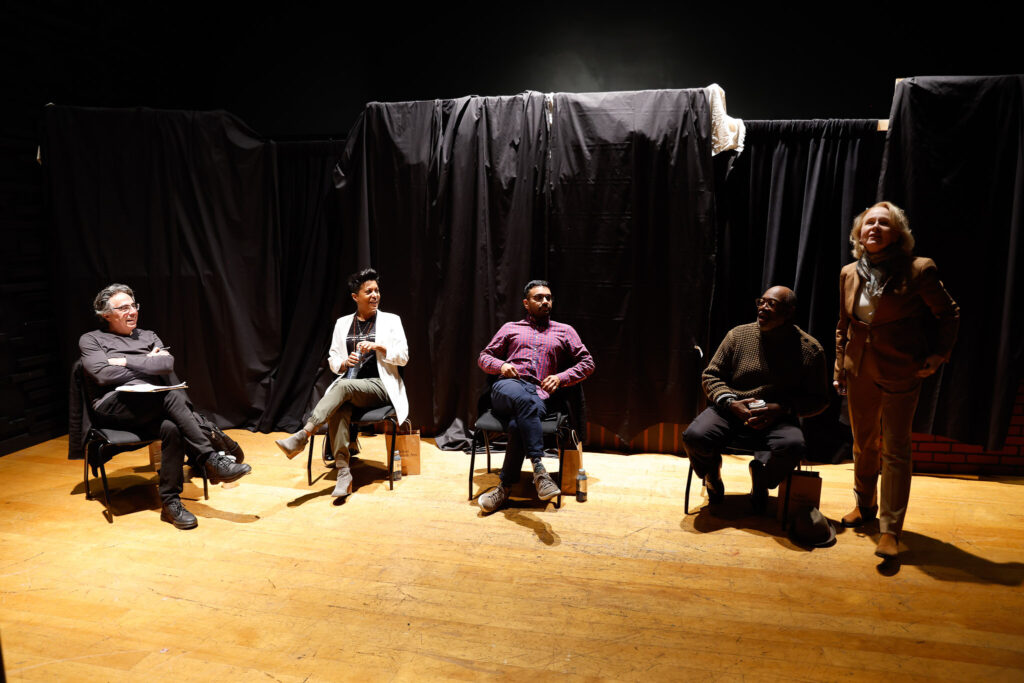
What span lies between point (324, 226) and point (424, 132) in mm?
1103

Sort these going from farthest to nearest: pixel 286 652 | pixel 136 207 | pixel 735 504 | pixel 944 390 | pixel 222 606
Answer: pixel 136 207
pixel 944 390
pixel 735 504
pixel 222 606
pixel 286 652

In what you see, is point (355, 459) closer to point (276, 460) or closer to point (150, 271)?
point (276, 460)

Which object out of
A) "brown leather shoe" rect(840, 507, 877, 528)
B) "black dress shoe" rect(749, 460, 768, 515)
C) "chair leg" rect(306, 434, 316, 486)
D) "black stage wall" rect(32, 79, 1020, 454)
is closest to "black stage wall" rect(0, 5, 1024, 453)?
"black stage wall" rect(32, 79, 1020, 454)

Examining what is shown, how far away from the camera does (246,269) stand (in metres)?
5.20

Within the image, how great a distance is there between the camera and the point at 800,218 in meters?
4.40

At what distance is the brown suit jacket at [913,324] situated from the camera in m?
3.04

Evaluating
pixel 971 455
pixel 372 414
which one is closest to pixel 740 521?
pixel 971 455

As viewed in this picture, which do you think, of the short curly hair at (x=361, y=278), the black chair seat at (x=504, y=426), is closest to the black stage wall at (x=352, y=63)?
the short curly hair at (x=361, y=278)

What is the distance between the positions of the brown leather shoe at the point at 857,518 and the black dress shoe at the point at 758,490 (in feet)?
1.33

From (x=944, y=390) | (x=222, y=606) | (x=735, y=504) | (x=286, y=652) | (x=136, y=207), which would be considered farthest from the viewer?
(x=136, y=207)

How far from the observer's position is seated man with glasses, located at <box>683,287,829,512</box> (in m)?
3.46

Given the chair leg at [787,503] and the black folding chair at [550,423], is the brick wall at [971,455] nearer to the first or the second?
the chair leg at [787,503]

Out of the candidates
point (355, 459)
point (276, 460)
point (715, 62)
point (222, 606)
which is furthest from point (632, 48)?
point (222, 606)

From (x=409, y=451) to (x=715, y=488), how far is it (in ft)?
6.27
